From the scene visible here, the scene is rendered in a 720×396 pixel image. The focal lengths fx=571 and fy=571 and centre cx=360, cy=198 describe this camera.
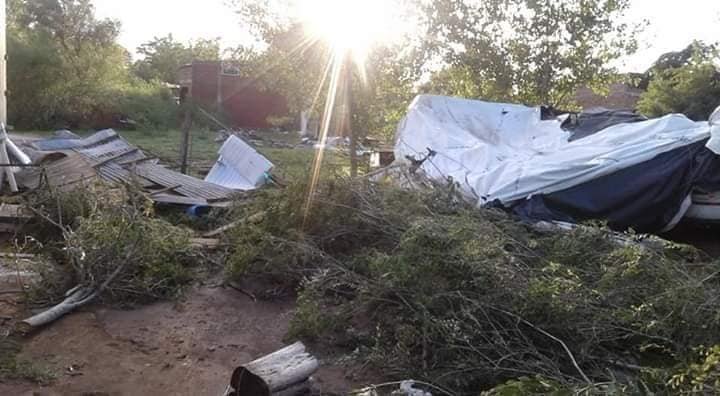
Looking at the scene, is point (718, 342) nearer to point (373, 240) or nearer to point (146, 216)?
point (373, 240)

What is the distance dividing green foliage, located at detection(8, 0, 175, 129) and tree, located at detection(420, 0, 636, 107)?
54.6ft

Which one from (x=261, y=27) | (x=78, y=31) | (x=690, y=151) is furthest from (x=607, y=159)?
(x=78, y=31)

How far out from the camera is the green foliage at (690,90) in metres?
17.4

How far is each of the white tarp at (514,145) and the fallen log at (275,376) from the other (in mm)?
3406

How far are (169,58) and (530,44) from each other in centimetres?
3562

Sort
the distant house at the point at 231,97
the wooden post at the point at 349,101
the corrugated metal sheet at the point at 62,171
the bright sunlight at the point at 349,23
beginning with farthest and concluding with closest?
1. the distant house at the point at 231,97
2. the wooden post at the point at 349,101
3. the bright sunlight at the point at 349,23
4. the corrugated metal sheet at the point at 62,171

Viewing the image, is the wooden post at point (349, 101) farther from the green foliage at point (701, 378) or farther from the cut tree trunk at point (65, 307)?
the green foliage at point (701, 378)

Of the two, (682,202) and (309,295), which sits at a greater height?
(682,202)

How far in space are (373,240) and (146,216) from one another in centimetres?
200

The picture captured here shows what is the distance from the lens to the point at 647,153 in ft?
19.5

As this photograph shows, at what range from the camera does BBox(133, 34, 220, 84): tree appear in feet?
126

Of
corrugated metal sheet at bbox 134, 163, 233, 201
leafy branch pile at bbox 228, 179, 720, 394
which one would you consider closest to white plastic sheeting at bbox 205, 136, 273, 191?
corrugated metal sheet at bbox 134, 163, 233, 201

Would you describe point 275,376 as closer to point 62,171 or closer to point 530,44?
point 62,171

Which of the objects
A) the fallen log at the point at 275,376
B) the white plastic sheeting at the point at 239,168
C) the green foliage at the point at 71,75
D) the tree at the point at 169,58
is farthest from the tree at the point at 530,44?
the tree at the point at 169,58
